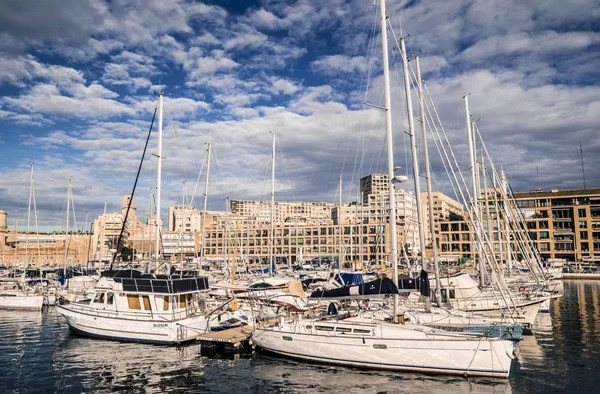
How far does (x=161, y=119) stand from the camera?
112 feet

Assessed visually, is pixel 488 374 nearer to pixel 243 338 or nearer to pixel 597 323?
pixel 243 338

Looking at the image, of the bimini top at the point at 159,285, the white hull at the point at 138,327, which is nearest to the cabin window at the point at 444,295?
the white hull at the point at 138,327

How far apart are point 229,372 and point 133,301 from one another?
31.6 feet

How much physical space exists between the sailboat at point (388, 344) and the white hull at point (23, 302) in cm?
3006

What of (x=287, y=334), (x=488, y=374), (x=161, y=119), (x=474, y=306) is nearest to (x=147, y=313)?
(x=287, y=334)

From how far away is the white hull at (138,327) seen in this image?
25.8 meters

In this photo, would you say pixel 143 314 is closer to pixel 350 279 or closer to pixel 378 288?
pixel 378 288

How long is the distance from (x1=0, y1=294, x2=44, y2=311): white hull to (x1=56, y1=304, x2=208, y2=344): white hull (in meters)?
18.1

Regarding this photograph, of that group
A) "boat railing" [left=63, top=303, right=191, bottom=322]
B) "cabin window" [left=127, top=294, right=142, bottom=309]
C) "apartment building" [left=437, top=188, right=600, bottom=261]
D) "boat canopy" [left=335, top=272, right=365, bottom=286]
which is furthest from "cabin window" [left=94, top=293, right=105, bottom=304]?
"apartment building" [left=437, top=188, right=600, bottom=261]

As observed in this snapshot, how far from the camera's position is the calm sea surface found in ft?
59.7

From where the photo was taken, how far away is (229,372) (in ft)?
68.6

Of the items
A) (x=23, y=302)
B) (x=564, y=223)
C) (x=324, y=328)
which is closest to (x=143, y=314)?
(x=324, y=328)

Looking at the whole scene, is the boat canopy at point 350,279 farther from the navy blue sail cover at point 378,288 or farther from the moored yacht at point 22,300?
the moored yacht at point 22,300

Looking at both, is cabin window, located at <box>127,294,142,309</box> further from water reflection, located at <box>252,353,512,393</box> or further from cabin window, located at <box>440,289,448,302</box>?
cabin window, located at <box>440,289,448,302</box>
